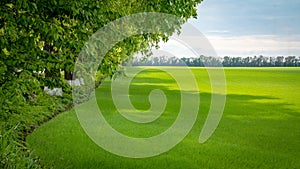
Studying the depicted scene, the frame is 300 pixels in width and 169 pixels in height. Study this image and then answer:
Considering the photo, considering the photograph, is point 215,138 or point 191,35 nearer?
point 191,35

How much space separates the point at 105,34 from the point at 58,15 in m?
1.12

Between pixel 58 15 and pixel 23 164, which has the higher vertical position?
pixel 58 15

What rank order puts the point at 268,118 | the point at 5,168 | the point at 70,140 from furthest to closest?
the point at 268,118 < the point at 70,140 < the point at 5,168

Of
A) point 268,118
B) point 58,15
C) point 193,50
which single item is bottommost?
point 268,118

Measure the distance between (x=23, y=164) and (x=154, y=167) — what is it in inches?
141

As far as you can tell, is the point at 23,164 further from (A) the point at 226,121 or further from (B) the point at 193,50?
(A) the point at 226,121

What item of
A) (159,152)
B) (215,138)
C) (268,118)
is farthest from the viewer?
(268,118)

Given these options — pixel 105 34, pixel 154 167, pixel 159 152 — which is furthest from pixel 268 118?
pixel 105 34

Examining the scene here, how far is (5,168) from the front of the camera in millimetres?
6309

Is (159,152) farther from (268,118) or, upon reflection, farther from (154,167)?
(268,118)

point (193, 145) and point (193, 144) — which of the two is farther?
point (193, 144)

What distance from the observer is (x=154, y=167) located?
31.9ft

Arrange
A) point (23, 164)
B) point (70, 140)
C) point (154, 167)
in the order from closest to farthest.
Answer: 1. point (23, 164)
2. point (154, 167)
3. point (70, 140)

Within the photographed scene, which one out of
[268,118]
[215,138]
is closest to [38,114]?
[215,138]
